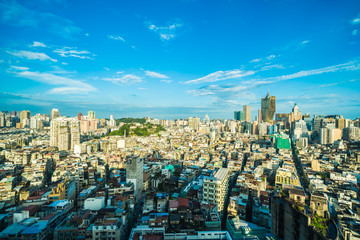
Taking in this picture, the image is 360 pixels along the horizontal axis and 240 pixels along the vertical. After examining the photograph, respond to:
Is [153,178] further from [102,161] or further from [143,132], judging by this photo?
[143,132]

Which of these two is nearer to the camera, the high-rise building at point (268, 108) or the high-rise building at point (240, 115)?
the high-rise building at point (268, 108)

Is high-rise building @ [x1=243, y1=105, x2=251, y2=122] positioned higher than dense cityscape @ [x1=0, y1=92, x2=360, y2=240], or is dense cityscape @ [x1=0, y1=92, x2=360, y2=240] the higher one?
high-rise building @ [x1=243, y1=105, x2=251, y2=122]

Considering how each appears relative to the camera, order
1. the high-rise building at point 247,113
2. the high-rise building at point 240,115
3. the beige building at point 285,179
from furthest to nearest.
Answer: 1. the high-rise building at point 240,115
2. the high-rise building at point 247,113
3. the beige building at point 285,179

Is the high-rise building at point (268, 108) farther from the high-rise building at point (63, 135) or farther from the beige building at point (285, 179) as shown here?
the high-rise building at point (63, 135)

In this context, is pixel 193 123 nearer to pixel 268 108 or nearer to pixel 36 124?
pixel 268 108

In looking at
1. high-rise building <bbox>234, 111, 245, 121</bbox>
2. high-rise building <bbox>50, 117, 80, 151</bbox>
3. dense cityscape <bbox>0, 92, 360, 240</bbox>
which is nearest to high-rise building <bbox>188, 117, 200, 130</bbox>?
high-rise building <bbox>234, 111, 245, 121</bbox>

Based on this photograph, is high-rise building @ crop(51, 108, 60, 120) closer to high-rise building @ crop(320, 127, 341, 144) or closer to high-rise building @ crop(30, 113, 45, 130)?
high-rise building @ crop(30, 113, 45, 130)

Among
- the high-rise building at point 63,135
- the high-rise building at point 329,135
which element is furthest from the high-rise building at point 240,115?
the high-rise building at point 63,135
